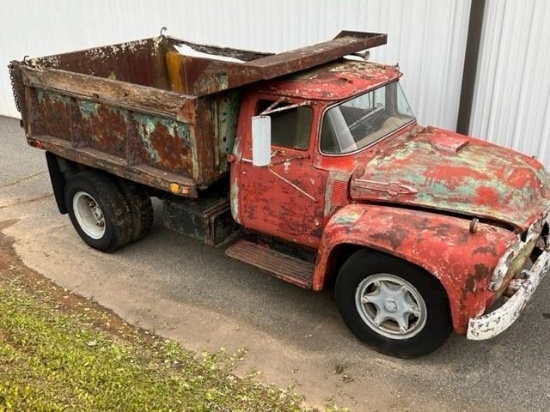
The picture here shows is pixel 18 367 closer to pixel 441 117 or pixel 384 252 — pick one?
pixel 384 252

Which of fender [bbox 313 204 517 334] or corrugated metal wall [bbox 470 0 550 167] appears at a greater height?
corrugated metal wall [bbox 470 0 550 167]

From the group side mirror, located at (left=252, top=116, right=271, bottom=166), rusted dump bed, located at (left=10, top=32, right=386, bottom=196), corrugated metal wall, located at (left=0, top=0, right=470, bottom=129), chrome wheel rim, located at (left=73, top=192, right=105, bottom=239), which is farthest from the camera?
corrugated metal wall, located at (left=0, top=0, right=470, bottom=129)

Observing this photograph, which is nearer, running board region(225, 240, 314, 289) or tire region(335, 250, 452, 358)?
tire region(335, 250, 452, 358)

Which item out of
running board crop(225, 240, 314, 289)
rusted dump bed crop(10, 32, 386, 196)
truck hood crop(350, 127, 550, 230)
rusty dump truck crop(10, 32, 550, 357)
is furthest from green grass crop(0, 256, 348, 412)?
truck hood crop(350, 127, 550, 230)

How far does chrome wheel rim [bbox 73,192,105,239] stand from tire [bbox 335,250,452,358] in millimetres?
3145

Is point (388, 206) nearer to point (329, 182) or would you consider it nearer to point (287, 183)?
point (329, 182)

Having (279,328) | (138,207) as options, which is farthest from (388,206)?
(138,207)

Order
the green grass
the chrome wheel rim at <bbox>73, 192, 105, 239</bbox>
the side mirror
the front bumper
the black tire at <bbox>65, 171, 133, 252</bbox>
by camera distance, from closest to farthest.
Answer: the green grass < the front bumper < the side mirror < the black tire at <bbox>65, 171, 133, 252</bbox> < the chrome wheel rim at <bbox>73, 192, 105, 239</bbox>

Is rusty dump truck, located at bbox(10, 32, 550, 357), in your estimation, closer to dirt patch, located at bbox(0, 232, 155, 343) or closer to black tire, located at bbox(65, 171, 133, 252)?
black tire, located at bbox(65, 171, 133, 252)

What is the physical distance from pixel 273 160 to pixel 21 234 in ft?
12.2

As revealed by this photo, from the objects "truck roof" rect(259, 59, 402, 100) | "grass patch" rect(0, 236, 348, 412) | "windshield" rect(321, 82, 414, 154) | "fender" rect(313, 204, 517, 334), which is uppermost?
"truck roof" rect(259, 59, 402, 100)

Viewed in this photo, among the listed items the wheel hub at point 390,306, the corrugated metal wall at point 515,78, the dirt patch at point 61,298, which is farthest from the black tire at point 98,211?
the corrugated metal wall at point 515,78

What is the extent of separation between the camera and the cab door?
491 cm

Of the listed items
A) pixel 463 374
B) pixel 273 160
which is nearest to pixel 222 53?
pixel 273 160
